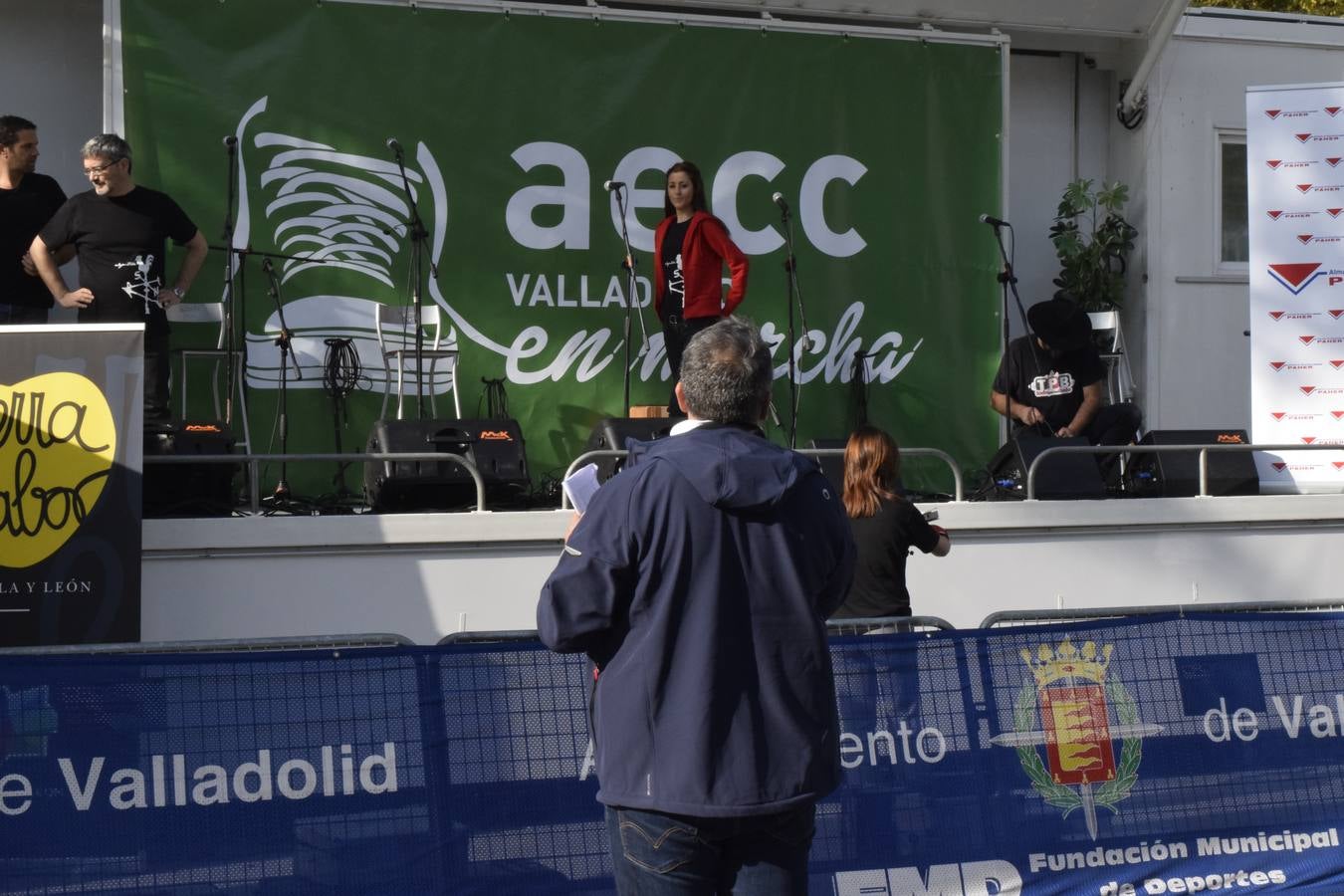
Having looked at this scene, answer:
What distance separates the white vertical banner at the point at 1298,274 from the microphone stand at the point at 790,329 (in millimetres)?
2650

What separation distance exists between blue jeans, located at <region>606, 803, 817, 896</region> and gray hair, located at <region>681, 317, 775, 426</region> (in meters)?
0.77

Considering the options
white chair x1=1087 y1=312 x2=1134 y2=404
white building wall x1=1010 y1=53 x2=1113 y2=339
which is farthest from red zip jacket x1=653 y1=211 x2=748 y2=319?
white building wall x1=1010 y1=53 x2=1113 y2=339

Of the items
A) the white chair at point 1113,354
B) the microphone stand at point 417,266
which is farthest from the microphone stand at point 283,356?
the white chair at point 1113,354

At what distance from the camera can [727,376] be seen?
3057mm

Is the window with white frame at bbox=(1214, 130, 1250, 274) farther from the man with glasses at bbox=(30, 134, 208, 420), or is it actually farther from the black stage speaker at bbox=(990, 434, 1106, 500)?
the man with glasses at bbox=(30, 134, 208, 420)

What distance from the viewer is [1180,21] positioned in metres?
10.8

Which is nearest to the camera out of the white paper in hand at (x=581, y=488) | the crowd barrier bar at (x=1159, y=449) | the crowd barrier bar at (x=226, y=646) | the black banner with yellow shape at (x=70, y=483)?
the white paper in hand at (x=581, y=488)

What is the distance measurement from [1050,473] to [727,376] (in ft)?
18.1

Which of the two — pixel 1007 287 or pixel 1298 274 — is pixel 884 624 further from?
pixel 1007 287

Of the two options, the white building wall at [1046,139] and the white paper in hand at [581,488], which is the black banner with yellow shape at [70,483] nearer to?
the white paper in hand at [581,488]

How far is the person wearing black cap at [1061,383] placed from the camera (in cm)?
896

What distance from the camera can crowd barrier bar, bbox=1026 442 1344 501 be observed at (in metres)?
7.98

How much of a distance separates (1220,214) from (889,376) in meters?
2.79

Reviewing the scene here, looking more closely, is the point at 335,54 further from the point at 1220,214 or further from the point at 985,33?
the point at 1220,214
